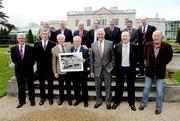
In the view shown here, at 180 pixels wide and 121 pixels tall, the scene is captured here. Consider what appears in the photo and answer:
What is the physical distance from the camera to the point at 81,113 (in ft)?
20.3

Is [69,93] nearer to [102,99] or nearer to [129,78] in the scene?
[102,99]

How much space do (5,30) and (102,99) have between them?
3241 cm

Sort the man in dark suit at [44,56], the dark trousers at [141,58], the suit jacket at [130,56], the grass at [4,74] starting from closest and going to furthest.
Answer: the suit jacket at [130,56]
the man in dark suit at [44,56]
the dark trousers at [141,58]
the grass at [4,74]

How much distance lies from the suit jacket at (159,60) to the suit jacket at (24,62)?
3041mm

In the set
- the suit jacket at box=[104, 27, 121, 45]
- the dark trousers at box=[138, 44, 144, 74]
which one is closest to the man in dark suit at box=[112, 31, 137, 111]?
the dark trousers at box=[138, 44, 144, 74]

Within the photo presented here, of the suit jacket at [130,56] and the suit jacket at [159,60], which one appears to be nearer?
the suit jacket at [159,60]

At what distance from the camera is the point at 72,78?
6.89 metres

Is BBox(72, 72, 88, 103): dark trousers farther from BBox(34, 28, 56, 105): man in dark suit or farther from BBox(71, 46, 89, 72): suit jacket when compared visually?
BBox(34, 28, 56, 105): man in dark suit

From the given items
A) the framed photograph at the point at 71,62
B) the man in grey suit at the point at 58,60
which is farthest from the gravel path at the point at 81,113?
the framed photograph at the point at 71,62

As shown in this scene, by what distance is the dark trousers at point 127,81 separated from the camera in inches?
259

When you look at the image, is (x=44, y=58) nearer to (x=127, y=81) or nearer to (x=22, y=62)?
(x=22, y=62)

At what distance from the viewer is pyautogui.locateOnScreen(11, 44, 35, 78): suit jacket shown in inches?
268

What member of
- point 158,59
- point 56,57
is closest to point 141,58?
point 158,59

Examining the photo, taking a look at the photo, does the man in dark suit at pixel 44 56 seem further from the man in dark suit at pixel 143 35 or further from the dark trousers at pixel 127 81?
the man in dark suit at pixel 143 35
